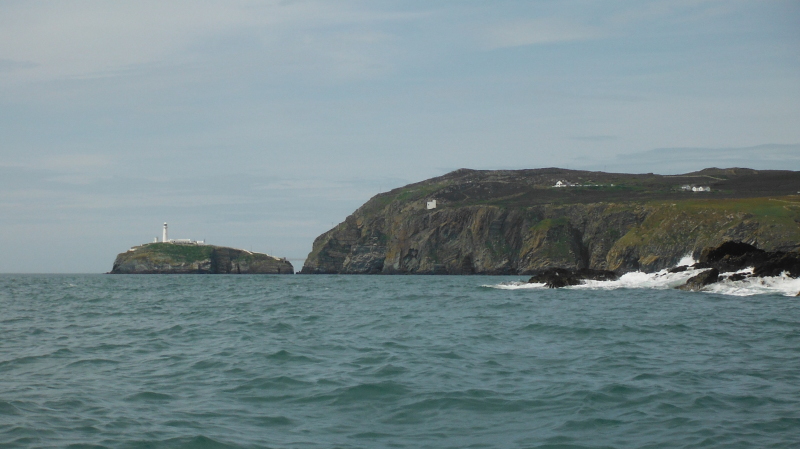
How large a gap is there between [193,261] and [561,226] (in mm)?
101320

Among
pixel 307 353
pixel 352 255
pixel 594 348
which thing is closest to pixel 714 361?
pixel 594 348

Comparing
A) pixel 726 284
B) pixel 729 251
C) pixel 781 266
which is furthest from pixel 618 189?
pixel 726 284

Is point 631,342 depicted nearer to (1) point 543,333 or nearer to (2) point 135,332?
(1) point 543,333

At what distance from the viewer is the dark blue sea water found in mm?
11367

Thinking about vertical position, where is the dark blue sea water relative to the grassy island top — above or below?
below

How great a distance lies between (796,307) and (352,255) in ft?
487

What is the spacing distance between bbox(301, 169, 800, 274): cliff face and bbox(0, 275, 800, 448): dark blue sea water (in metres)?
80.6

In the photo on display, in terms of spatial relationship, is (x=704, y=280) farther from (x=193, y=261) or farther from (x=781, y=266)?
(x=193, y=261)

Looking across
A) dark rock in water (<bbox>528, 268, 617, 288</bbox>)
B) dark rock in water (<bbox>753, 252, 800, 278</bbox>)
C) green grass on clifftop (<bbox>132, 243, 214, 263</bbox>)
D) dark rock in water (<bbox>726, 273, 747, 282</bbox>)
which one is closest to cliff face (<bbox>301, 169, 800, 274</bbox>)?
green grass on clifftop (<bbox>132, 243, 214, 263</bbox>)

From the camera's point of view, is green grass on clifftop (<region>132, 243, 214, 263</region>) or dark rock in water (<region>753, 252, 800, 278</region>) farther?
green grass on clifftop (<region>132, 243, 214, 263</region>)

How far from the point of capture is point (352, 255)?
177875 millimetres

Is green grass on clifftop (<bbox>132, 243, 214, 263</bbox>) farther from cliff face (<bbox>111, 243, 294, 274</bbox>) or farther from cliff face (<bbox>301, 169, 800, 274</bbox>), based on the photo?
cliff face (<bbox>301, 169, 800, 274</bbox>)

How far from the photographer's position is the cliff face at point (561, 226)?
10544cm

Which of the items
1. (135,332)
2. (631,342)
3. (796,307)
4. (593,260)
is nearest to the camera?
(631,342)
